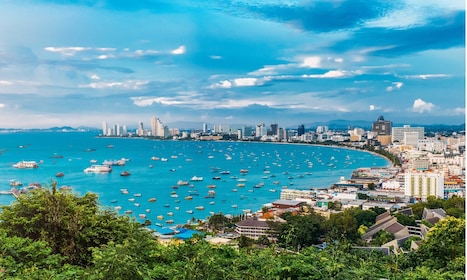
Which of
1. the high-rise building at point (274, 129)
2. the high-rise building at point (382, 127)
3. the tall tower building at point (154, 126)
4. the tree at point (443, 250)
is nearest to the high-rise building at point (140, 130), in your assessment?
the tall tower building at point (154, 126)

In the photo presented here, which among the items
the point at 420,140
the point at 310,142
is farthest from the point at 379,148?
the point at 310,142

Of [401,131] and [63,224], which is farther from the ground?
[401,131]

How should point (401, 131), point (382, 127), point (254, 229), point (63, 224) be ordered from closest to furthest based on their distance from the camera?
point (63, 224)
point (254, 229)
point (401, 131)
point (382, 127)

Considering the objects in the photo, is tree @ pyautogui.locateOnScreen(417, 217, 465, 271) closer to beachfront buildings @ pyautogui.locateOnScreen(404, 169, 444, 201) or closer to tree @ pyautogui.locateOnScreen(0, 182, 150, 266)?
tree @ pyautogui.locateOnScreen(0, 182, 150, 266)

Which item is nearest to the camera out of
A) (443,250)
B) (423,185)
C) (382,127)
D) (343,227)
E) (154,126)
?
(443,250)

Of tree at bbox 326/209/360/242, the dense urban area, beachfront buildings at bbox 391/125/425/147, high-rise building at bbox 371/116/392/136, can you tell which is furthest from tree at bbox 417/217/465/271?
high-rise building at bbox 371/116/392/136

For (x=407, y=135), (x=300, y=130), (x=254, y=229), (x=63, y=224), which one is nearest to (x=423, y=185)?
(x=254, y=229)

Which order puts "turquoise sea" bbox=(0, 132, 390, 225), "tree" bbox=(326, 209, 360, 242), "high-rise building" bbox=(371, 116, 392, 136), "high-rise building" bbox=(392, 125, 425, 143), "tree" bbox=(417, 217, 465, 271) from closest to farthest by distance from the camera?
"tree" bbox=(417, 217, 465, 271) < "tree" bbox=(326, 209, 360, 242) < "turquoise sea" bbox=(0, 132, 390, 225) < "high-rise building" bbox=(392, 125, 425, 143) < "high-rise building" bbox=(371, 116, 392, 136)

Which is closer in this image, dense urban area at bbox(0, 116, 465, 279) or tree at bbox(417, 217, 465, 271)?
dense urban area at bbox(0, 116, 465, 279)

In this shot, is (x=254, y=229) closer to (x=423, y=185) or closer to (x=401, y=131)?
(x=423, y=185)

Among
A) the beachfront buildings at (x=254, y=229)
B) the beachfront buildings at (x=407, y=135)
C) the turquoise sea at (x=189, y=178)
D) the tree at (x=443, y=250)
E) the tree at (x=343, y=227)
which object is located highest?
the beachfront buildings at (x=407, y=135)

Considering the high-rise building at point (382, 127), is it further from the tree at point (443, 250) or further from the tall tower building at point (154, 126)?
the tree at point (443, 250)

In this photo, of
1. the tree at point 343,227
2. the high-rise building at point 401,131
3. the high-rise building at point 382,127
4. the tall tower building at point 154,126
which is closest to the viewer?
the tree at point 343,227
